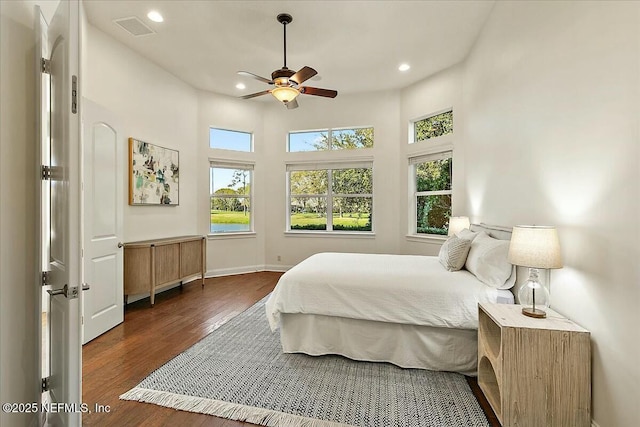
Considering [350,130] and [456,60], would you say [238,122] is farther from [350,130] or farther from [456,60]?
[456,60]

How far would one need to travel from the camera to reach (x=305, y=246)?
5789 millimetres

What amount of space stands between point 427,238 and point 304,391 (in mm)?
3395

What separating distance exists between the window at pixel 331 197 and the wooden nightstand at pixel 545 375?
399 centimetres

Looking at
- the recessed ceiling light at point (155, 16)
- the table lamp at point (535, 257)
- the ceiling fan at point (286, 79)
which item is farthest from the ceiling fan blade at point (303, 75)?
the table lamp at point (535, 257)

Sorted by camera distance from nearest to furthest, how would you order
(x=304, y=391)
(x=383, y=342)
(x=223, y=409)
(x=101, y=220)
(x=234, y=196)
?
1. (x=223, y=409)
2. (x=304, y=391)
3. (x=383, y=342)
4. (x=101, y=220)
5. (x=234, y=196)

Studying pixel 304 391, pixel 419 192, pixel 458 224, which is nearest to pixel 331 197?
pixel 419 192

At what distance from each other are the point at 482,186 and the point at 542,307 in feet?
6.33

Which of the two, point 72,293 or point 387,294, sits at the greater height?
point 72,293

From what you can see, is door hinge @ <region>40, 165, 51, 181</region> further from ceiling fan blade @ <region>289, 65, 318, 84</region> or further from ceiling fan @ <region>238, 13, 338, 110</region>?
ceiling fan blade @ <region>289, 65, 318, 84</region>

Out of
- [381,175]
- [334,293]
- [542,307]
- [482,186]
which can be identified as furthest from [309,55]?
[542,307]

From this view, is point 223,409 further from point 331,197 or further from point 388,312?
point 331,197

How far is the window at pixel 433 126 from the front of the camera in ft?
15.2

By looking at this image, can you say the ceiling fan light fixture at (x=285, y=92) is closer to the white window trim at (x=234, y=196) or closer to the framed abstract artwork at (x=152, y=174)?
the framed abstract artwork at (x=152, y=174)

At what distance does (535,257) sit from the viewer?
67.5 inches
